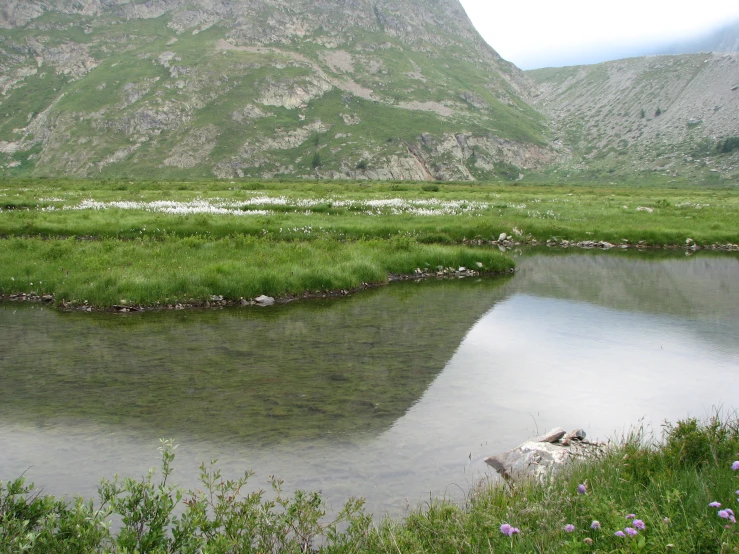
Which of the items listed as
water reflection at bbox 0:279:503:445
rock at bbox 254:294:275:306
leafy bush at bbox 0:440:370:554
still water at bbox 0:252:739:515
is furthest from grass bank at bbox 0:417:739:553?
rock at bbox 254:294:275:306

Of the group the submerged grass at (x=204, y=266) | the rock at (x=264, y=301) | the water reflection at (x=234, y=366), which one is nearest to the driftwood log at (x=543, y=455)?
the water reflection at (x=234, y=366)

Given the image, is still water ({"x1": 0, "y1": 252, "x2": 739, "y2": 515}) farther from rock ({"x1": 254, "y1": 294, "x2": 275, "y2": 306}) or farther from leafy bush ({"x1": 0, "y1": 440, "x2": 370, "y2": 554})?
leafy bush ({"x1": 0, "y1": 440, "x2": 370, "y2": 554})

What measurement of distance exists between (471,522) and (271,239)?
2465cm

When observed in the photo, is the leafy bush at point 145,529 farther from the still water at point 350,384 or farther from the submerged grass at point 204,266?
the submerged grass at point 204,266

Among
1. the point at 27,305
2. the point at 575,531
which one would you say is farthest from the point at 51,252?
the point at 575,531

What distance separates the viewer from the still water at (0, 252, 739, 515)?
26.1 feet

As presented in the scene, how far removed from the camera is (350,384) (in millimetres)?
11320

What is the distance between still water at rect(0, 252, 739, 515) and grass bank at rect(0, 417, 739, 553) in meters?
1.45

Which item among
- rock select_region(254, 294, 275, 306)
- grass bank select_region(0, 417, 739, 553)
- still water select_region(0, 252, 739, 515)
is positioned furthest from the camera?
rock select_region(254, 294, 275, 306)

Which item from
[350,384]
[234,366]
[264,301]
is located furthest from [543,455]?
[264,301]

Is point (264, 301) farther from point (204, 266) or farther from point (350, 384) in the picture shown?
point (350, 384)

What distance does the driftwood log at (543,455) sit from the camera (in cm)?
730

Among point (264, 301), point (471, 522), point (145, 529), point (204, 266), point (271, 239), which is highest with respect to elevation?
point (271, 239)

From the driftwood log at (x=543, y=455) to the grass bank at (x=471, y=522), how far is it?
0.86 metres
